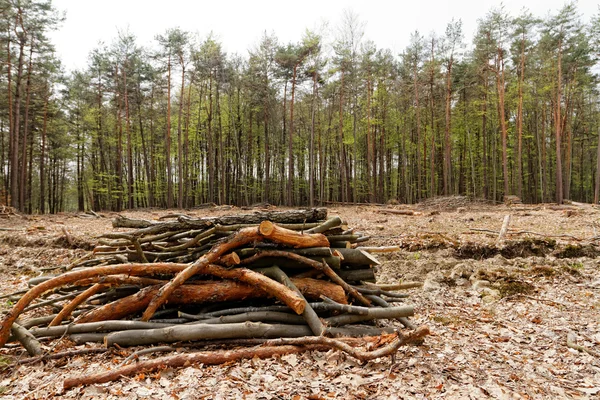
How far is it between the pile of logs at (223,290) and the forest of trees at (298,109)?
1959cm

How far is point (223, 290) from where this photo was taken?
3.75 meters

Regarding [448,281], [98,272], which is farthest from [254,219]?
[448,281]

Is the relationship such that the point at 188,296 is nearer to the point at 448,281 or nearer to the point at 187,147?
the point at 448,281

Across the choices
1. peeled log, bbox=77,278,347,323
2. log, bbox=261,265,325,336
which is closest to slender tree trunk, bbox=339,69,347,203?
log, bbox=261,265,325,336

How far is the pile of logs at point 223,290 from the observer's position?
3357mm

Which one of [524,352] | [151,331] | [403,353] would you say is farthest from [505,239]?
[151,331]

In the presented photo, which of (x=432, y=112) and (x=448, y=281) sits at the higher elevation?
(x=432, y=112)

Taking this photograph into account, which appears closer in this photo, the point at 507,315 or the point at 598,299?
the point at 507,315

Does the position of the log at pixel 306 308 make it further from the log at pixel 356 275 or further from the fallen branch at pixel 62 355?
the fallen branch at pixel 62 355

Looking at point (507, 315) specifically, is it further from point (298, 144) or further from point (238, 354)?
point (298, 144)

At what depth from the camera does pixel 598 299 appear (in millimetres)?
5219

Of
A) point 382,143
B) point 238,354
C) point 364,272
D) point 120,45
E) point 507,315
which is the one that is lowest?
point 507,315

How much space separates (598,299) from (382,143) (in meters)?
27.8

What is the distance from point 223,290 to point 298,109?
31.4 meters
